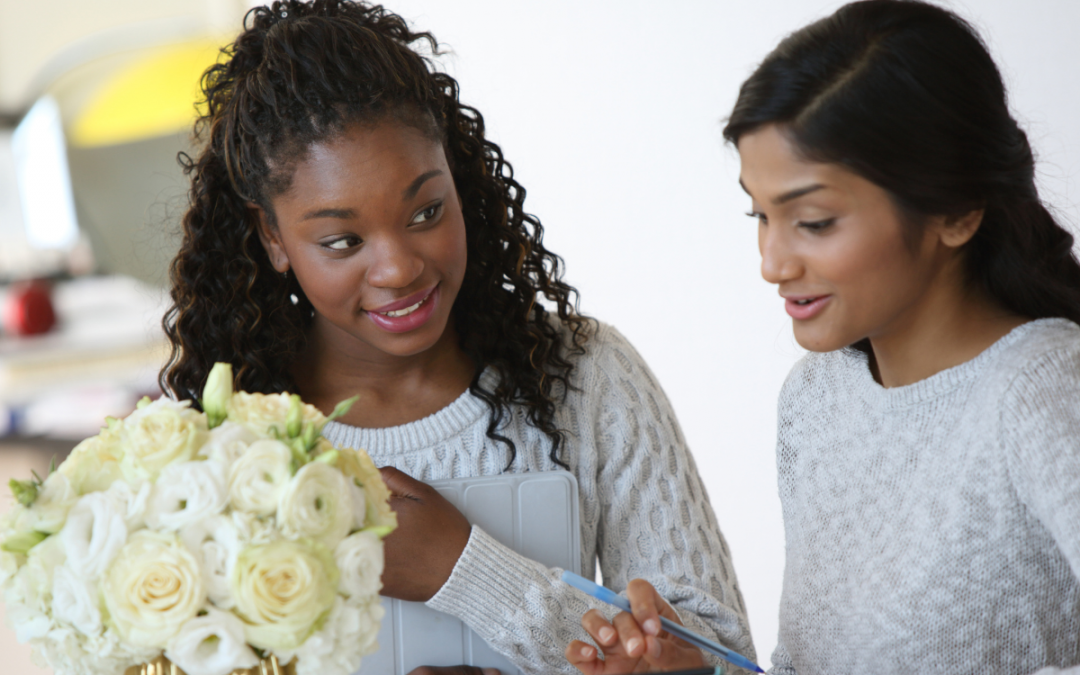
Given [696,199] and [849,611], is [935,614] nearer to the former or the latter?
[849,611]

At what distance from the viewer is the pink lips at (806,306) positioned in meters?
0.95

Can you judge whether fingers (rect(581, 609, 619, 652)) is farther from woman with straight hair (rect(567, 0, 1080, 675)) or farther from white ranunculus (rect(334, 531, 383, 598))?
white ranunculus (rect(334, 531, 383, 598))

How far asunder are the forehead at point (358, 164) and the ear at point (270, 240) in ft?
0.41

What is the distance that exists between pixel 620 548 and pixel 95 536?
30.4 inches

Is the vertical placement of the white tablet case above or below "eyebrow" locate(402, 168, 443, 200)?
below

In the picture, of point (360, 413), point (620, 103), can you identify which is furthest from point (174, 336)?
point (620, 103)

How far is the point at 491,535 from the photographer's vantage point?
1163 millimetres

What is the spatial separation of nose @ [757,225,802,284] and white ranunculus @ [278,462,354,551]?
1.56 ft

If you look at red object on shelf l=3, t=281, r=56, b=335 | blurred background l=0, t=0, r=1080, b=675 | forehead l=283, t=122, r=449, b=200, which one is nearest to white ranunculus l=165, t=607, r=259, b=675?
forehead l=283, t=122, r=449, b=200

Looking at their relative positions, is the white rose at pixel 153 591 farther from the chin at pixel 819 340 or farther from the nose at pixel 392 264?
the chin at pixel 819 340

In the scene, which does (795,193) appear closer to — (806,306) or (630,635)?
(806,306)

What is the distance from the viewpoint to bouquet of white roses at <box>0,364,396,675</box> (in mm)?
654

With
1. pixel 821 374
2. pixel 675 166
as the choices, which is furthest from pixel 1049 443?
pixel 675 166

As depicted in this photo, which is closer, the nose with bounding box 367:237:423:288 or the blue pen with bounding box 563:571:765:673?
the blue pen with bounding box 563:571:765:673
